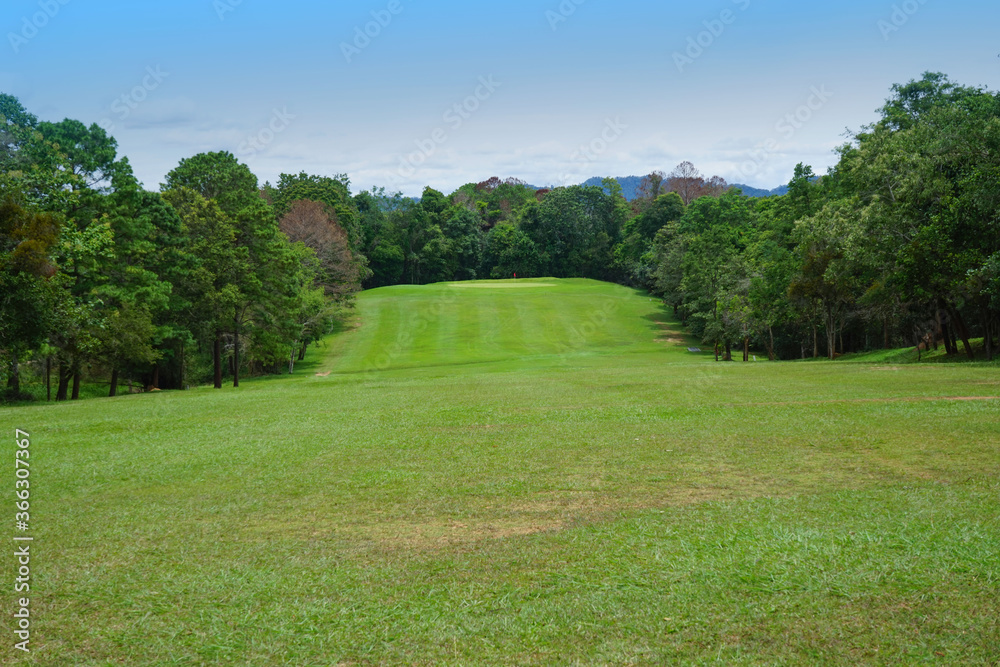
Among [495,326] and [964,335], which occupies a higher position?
[495,326]

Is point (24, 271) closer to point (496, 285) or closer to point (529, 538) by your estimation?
point (529, 538)

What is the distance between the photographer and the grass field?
598cm

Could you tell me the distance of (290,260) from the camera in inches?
1768

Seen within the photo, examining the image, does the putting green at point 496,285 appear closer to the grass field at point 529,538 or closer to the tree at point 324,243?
the tree at point 324,243

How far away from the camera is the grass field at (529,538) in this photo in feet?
19.6

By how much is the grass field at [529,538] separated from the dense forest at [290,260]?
560 inches

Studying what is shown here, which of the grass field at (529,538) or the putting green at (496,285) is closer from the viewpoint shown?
the grass field at (529,538)

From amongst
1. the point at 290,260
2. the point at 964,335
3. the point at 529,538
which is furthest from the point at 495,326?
the point at 529,538

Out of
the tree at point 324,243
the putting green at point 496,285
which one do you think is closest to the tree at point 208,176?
the tree at point 324,243

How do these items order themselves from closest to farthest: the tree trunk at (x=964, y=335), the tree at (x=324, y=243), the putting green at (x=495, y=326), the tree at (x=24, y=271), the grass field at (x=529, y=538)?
the grass field at (x=529, y=538)
the tree at (x=24, y=271)
the tree trunk at (x=964, y=335)
the putting green at (x=495, y=326)
the tree at (x=324, y=243)

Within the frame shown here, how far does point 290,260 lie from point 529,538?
39.1 metres

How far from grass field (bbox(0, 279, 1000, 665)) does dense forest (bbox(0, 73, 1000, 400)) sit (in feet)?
46.6

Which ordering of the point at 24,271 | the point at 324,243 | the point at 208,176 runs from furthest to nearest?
the point at 324,243, the point at 208,176, the point at 24,271

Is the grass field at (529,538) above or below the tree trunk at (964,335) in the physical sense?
below
